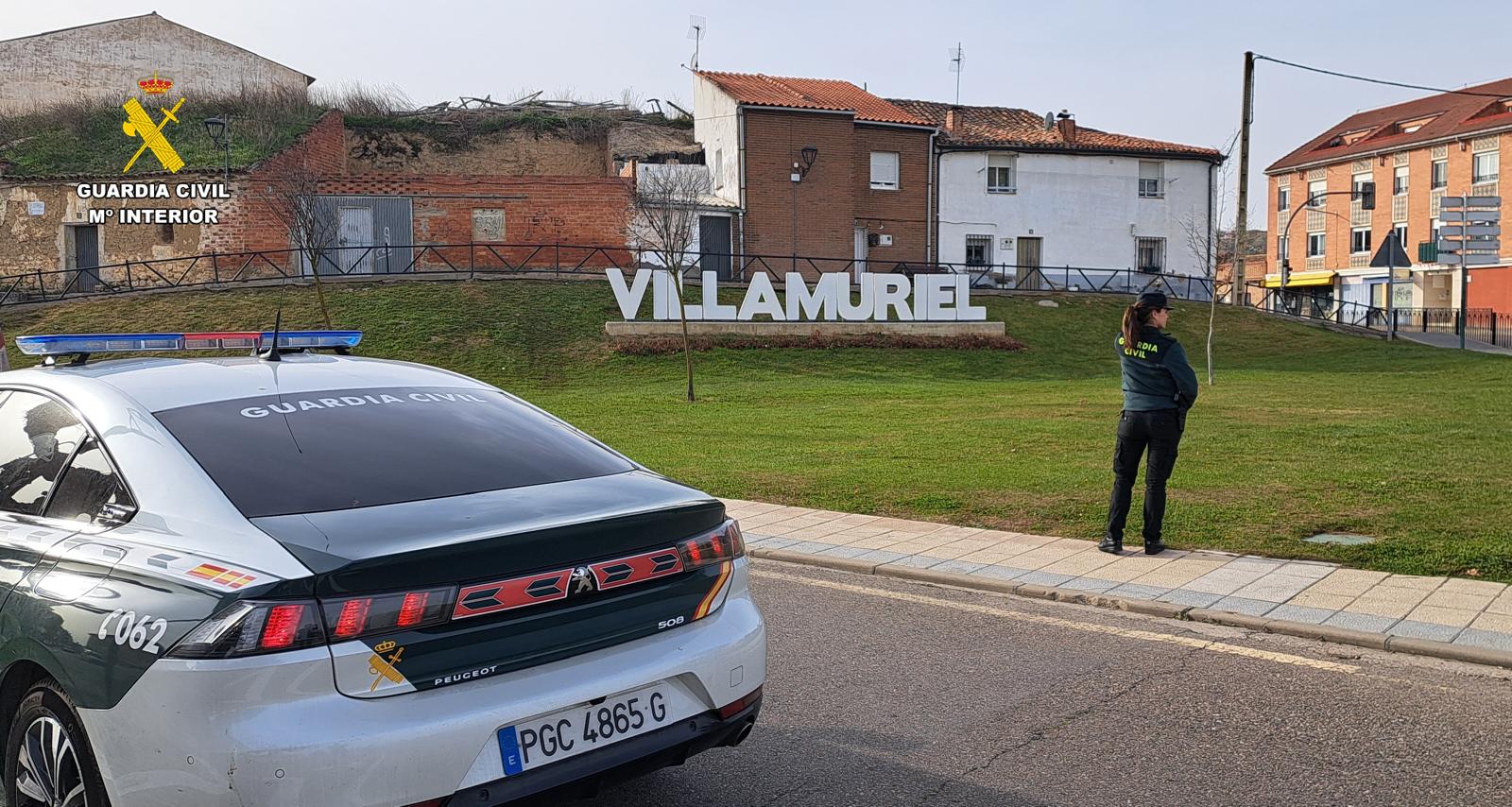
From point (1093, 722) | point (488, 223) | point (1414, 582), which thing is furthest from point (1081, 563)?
point (488, 223)

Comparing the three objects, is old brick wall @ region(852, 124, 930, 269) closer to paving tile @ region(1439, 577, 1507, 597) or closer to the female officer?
the female officer

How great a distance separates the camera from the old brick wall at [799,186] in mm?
42656

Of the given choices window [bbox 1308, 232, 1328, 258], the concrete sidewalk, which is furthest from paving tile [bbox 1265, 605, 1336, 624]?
window [bbox 1308, 232, 1328, 258]

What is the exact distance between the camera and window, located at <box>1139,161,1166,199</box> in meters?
49.3

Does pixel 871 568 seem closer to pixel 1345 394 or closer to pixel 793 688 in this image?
pixel 793 688

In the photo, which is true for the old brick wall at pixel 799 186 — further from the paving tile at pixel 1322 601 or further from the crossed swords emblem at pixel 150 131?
the paving tile at pixel 1322 601

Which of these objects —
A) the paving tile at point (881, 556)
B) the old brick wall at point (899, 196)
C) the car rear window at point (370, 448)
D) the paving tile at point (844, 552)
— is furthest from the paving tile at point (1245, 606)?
the old brick wall at point (899, 196)

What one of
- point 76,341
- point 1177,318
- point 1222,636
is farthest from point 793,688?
point 1177,318

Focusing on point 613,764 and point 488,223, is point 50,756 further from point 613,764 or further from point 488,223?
point 488,223

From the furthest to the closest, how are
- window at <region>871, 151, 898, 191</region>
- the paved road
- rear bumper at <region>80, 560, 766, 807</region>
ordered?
window at <region>871, 151, 898, 191</region>, the paved road, rear bumper at <region>80, 560, 766, 807</region>

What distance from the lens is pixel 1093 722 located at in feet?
15.9

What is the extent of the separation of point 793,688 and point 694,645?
1839 millimetres

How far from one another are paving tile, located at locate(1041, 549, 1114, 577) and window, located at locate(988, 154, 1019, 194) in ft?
134

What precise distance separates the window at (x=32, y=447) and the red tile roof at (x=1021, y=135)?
44.9m
